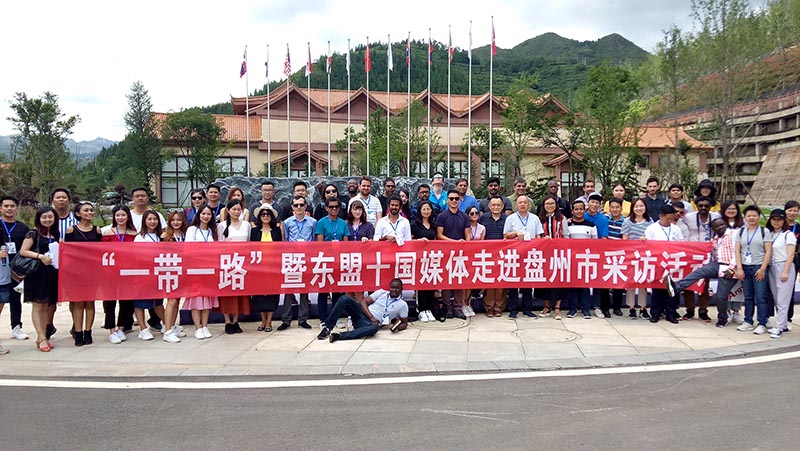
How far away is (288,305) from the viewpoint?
743 centimetres

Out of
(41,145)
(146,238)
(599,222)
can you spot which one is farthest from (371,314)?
(41,145)

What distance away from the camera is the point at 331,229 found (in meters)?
7.51

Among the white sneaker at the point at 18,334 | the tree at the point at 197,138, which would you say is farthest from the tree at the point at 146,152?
the white sneaker at the point at 18,334

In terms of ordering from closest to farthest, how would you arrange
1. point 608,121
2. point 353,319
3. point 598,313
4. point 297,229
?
point 353,319 < point 297,229 < point 598,313 < point 608,121

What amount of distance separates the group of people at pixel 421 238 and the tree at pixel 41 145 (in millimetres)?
22206

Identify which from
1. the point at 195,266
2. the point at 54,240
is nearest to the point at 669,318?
the point at 195,266

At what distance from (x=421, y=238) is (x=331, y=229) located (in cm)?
126

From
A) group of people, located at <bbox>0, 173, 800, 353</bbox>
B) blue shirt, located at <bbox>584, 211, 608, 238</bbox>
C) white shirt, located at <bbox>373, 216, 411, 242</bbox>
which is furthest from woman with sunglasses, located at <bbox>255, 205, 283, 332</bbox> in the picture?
blue shirt, located at <bbox>584, 211, 608, 238</bbox>

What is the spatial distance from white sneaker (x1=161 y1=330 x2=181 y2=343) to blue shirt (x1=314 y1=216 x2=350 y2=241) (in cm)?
217

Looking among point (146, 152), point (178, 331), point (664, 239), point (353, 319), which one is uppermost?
point (146, 152)

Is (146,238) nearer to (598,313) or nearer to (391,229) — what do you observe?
(391,229)

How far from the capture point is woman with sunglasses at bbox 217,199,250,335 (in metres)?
7.17

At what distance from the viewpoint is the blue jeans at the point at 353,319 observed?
6723 millimetres

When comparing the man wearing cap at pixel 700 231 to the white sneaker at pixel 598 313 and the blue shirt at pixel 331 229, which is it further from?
the blue shirt at pixel 331 229
